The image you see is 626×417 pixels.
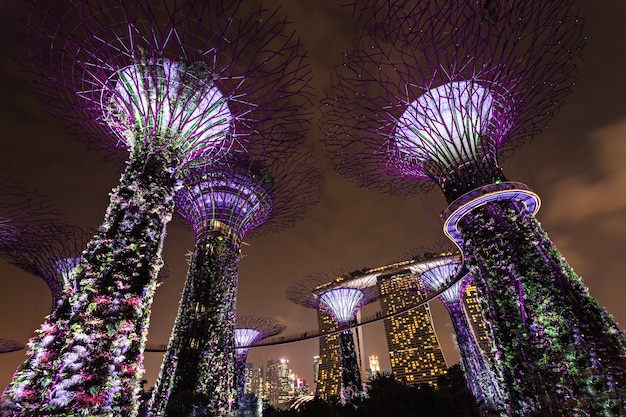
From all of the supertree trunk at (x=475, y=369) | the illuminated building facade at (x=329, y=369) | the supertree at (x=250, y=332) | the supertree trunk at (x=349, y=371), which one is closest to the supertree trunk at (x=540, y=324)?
the supertree trunk at (x=475, y=369)

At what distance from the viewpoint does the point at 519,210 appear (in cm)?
854

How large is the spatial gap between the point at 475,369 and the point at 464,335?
1907mm

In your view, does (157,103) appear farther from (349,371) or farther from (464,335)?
(349,371)

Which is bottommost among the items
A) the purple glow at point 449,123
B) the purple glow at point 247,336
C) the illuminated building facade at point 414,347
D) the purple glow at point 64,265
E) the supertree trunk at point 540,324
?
the supertree trunk at point 540,324

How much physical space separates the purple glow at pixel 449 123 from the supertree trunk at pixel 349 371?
1792cm

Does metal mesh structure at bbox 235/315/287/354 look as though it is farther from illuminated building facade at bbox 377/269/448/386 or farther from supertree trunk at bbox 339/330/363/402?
illuminated building facade at bbox 377/269/448/386

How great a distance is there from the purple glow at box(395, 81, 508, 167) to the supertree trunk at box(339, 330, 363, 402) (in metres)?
17.9

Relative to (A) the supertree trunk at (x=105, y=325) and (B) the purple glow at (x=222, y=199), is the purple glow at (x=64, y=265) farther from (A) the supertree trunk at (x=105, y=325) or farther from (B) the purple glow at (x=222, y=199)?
(A) the supertree trunk at (x=105, y=325)

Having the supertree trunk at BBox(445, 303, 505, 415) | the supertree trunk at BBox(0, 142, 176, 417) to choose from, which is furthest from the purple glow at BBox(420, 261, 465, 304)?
the supertree trunk at BBox(0, 142, 176, 417)

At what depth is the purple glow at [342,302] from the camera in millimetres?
25656

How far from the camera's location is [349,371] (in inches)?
918

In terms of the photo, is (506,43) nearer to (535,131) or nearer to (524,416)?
(535,131)

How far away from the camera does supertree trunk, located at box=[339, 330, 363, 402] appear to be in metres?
22.4

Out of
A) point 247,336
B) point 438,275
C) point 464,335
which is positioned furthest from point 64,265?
point 464,335
